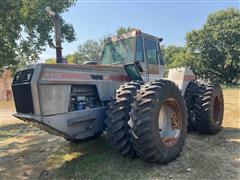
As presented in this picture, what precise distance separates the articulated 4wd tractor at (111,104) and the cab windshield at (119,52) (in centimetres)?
3

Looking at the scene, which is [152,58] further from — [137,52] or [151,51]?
[137,52]

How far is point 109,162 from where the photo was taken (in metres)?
5.43

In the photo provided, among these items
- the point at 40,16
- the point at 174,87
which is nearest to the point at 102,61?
the point at 174,87

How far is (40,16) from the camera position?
12.3 m

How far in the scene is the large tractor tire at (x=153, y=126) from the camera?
4746 millimetres

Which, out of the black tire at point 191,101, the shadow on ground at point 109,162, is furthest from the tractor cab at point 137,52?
the shadow on ground at point 109,162

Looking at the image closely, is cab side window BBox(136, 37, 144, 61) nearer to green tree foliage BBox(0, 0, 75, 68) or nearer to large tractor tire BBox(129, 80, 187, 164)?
large tractor tire BBox(129, 80, 187, 164)

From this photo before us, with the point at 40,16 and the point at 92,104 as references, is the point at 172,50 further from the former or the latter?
the point at 92,104

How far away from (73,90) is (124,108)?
109 centimetres

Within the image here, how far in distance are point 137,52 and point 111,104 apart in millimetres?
1988

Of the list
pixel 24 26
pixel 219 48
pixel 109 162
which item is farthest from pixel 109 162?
pixel 219 48

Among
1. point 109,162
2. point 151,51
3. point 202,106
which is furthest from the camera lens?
point 202,106

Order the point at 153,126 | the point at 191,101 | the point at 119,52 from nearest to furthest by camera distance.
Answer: the point at 153,126 → the point at 119,52 → the point at 191,101

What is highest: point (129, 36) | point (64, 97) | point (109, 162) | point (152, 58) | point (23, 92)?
point (129, 36)
